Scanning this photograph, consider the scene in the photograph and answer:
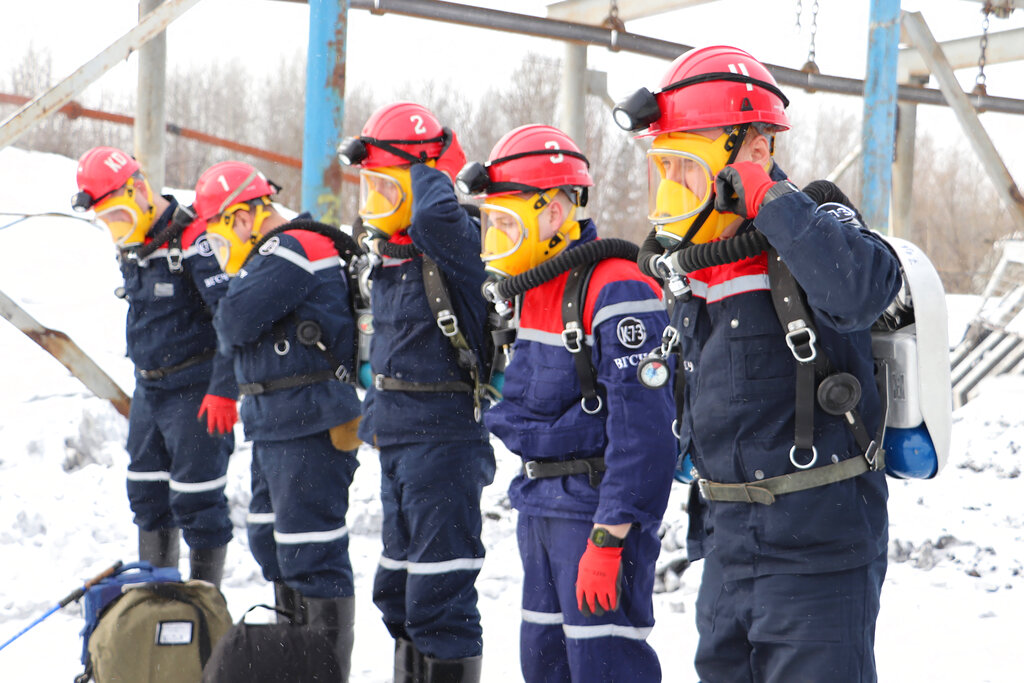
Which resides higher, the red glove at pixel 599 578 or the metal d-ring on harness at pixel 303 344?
the metal d-ring on harness at pixel 303 344

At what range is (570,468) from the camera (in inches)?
125

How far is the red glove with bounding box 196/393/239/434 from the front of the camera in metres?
5.11

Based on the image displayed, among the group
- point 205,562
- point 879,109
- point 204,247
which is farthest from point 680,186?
point 879,109

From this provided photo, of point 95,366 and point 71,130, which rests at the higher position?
point 71,130

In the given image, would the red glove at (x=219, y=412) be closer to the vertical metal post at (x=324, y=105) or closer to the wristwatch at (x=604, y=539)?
the vertical metal post at (x=324, y=105)

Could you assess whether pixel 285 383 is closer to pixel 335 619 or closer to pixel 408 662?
pixel 335 619

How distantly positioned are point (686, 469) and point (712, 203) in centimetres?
83

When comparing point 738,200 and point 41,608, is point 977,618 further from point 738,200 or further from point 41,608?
point 41,608

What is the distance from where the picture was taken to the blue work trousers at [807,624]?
2.37m

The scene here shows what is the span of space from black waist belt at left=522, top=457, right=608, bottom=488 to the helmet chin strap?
0.86m

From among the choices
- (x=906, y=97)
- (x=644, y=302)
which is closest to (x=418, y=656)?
(x=644, y=302)

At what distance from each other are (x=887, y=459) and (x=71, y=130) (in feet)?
84.0

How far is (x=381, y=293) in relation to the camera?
425cm

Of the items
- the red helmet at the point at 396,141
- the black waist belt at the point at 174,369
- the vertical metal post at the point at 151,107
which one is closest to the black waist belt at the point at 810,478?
the red helmet at the point at 396,141
